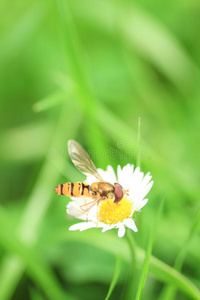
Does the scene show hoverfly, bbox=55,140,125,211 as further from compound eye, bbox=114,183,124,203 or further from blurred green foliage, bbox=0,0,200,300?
blurred green foliage, bbox=0,0,200,300

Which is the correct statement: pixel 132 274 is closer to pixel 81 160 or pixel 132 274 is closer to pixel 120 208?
pixel 120 208

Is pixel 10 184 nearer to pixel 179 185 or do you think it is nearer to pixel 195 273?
pixel 179 185

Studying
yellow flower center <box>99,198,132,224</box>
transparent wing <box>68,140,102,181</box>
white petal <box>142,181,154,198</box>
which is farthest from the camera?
transparent wing <box>68,140,102,181</box>

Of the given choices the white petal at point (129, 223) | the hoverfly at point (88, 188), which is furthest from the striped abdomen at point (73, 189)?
the white petal at point (129, 223)

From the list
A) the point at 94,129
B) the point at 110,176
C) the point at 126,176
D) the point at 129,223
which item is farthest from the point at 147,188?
the point at 94,129

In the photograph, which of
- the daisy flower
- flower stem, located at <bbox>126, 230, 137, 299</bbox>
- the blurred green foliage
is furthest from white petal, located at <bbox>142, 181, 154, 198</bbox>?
the blurred green foliage

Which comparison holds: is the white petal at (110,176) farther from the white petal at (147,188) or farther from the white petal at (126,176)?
the white petal at (147,188)

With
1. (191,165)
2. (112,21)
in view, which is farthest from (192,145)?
(112,21)
